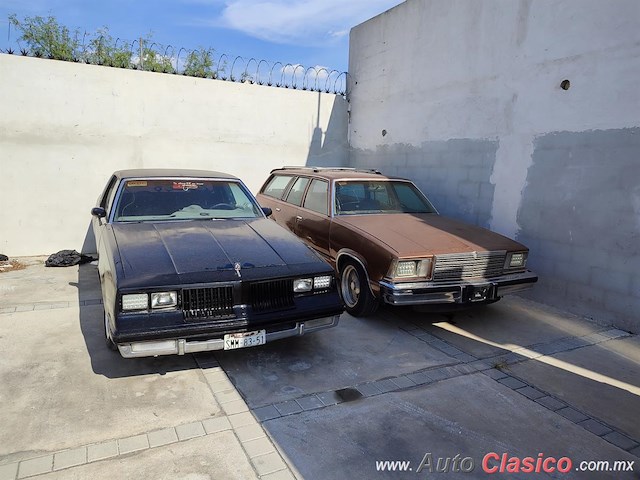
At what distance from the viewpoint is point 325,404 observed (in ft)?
11.0

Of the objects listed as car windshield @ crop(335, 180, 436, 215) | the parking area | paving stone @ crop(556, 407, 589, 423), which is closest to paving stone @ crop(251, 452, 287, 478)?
the parking area

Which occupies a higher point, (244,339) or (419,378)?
(244,339)

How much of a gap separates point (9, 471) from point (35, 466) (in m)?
0.13

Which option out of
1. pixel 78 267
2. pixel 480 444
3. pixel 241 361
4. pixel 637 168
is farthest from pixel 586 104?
pixel 78 267

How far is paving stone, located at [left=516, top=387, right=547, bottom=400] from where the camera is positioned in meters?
3.65

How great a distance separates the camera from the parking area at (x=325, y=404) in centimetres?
272

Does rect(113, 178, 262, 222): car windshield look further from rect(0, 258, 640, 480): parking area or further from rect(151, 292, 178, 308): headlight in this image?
rect(151, 292, 178, 308): headlight

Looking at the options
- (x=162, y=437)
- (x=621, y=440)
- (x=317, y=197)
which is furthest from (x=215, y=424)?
(x=317, y=197)

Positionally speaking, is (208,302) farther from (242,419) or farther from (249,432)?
(249,432)

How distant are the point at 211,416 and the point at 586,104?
218 inches

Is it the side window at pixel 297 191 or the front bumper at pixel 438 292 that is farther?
the side window at pixel 297 191

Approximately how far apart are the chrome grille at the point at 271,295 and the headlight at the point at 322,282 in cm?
24

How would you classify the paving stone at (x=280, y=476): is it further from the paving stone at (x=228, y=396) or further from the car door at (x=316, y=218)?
the car door at (x=316, y=218)

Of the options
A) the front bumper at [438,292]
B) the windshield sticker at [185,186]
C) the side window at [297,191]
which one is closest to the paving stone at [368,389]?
the front bumper at [438,292]
